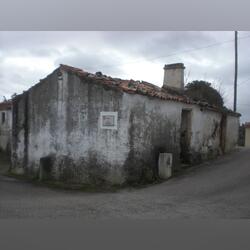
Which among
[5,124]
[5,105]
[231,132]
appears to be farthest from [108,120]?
[5,124]

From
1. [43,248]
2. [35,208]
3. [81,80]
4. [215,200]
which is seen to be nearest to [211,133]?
[81,80]

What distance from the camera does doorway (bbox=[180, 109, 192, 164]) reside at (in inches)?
680

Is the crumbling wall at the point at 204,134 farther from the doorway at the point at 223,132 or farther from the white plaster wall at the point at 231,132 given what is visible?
the white plaster wall at the point at 231,132

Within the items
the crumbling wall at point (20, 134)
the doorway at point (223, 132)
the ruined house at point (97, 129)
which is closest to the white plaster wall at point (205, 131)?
the ruined house at point (97, 129)

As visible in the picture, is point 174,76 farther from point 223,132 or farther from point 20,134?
point 20,134

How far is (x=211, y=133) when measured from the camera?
63.9 feet

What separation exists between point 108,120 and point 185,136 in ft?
12.8

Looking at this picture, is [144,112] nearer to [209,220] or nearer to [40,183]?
[40,183]

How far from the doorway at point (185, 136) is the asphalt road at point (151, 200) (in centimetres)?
155

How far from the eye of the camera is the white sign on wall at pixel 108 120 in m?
14.3

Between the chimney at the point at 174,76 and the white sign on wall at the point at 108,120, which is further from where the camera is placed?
the chimney at the point at 174,76

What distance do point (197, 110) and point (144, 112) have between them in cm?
366

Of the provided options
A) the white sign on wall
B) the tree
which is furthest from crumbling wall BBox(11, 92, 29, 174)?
the tree

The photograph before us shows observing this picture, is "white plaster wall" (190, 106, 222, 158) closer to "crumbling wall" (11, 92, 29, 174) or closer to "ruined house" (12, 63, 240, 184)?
"ruined house" (12, 63, 240, 184)
